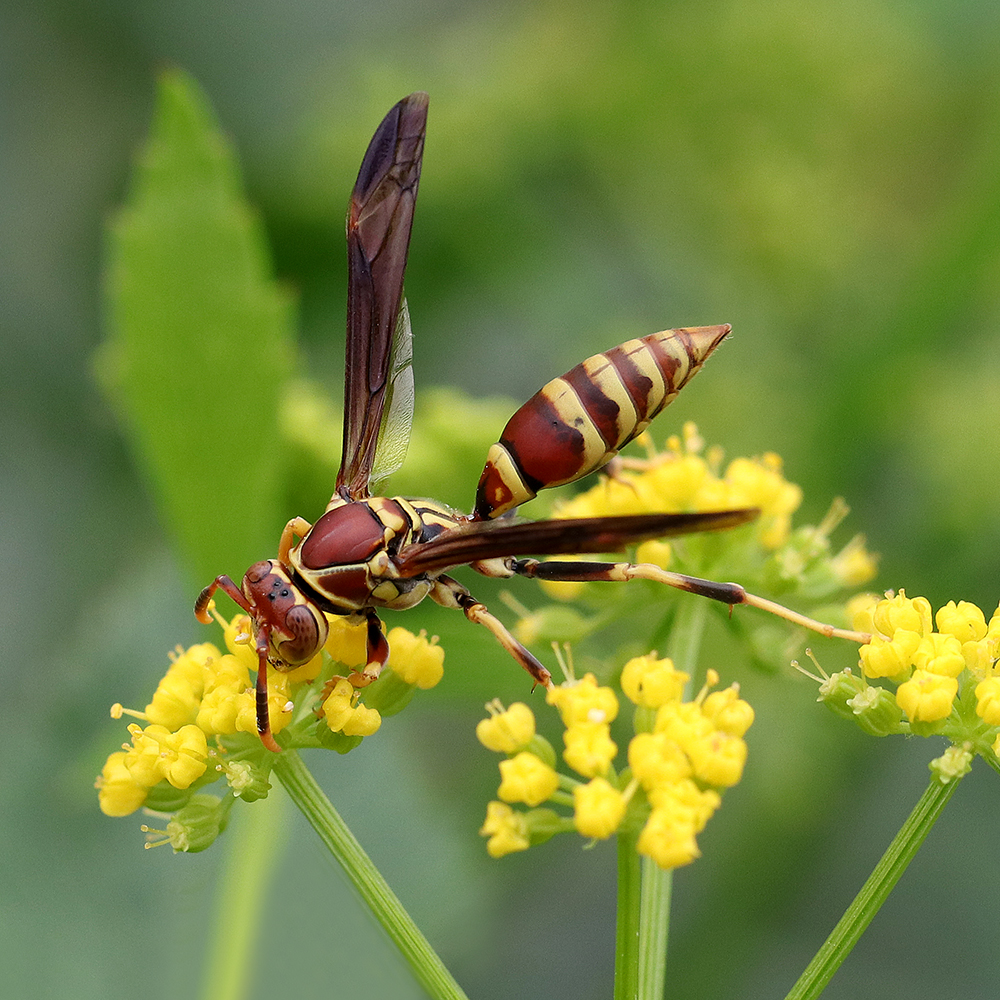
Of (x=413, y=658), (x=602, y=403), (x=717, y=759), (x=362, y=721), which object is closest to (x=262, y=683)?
(x=362, y=721)

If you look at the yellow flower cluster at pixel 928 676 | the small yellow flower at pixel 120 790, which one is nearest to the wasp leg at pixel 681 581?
the yellow flower cluster at pixel 928 676

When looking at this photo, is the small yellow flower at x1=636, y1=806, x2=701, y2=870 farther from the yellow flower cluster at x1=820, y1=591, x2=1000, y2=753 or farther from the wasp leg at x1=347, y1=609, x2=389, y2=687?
the wasp leg at x1=347, y1=609, x2=389, y2=687

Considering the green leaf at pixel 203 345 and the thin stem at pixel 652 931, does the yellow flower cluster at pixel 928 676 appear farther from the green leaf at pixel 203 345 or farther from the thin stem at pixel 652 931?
the green leaf at pixel 203 345

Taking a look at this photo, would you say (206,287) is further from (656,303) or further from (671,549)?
(656,303)

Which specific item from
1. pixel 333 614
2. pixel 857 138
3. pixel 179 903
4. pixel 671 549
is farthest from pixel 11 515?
pixel 857 138

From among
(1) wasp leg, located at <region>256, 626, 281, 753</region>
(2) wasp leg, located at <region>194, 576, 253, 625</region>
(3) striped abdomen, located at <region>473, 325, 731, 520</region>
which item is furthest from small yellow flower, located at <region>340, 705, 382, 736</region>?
(3) striped abdomen, located at <region>473, 325, 731, 520</region>

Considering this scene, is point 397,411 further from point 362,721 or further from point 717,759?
point 717,759
